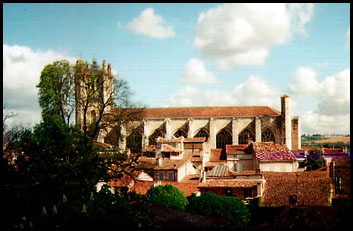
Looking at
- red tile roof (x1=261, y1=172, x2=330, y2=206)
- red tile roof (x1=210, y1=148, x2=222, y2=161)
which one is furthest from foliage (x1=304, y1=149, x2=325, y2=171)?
red tile roof (x1=261, y1=172, x2=330, y2=206)

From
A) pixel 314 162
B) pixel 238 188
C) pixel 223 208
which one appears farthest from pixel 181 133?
pixel 223 208

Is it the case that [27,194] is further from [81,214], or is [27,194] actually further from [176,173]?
[176,173]

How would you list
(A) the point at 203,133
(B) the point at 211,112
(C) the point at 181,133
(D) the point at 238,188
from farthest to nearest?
(B) the point at 211,112 < (C) the point at 181,133 < (A) the point at 203,133 < (D) the point at 238,188

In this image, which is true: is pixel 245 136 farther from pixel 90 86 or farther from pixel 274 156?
pixel 90 86

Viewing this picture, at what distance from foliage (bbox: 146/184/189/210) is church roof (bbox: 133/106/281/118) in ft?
104

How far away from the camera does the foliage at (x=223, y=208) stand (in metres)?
22.7

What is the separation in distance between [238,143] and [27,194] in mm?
44004

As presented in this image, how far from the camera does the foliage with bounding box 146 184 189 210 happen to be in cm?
2453

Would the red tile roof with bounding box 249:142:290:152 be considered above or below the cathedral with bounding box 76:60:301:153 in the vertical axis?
below

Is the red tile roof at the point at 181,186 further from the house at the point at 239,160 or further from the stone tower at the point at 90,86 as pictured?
the house at the point at 239,160

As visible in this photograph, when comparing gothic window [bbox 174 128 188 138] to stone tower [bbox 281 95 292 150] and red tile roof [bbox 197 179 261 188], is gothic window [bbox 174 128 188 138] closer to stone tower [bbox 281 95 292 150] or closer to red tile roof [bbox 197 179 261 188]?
stone tower [bbox 281 95 292 150]

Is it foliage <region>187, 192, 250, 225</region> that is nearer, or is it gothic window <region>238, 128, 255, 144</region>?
foliage <region>187, 192, 250, 225</region>

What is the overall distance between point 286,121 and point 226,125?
24.2 ft

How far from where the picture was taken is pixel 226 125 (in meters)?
56.3
